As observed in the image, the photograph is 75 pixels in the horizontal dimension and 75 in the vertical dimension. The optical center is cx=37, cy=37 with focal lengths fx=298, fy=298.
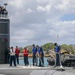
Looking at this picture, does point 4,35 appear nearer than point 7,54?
Yes

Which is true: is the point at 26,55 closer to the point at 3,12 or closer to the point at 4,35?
the point at 4,35

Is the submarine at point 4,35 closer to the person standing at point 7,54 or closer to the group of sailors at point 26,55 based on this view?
the person standing at point 7,54

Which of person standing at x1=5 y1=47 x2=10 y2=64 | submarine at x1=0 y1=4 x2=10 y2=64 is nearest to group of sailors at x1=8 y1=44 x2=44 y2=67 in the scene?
person standing at x1=5 y1=47 x2=10 y2=64

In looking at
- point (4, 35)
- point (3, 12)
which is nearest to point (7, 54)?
point (4, 35)

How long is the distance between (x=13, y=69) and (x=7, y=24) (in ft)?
14.3

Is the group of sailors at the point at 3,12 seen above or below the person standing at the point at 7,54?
above

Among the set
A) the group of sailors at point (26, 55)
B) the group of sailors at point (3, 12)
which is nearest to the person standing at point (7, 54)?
the group of sailors at point (26, 55)

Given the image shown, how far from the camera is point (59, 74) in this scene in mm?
12523

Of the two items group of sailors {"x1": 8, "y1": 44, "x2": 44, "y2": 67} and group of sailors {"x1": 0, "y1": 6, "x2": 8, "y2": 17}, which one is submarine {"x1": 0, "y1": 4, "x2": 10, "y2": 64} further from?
group of sailors {"x1": 8, "y1": 44, "x2": 44, "y2": 67}

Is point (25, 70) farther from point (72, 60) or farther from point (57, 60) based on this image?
point (72, 60)

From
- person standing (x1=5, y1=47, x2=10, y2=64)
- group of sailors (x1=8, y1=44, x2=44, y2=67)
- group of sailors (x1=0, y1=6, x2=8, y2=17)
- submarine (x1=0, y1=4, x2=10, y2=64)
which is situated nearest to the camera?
group of sailors (x1=8, y1=44, x2=44, y2=67)

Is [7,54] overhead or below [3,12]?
below

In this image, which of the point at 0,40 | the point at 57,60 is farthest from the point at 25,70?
the point at 0,40

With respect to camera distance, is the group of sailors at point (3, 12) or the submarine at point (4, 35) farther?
the group of sailors at point (3, 12)
